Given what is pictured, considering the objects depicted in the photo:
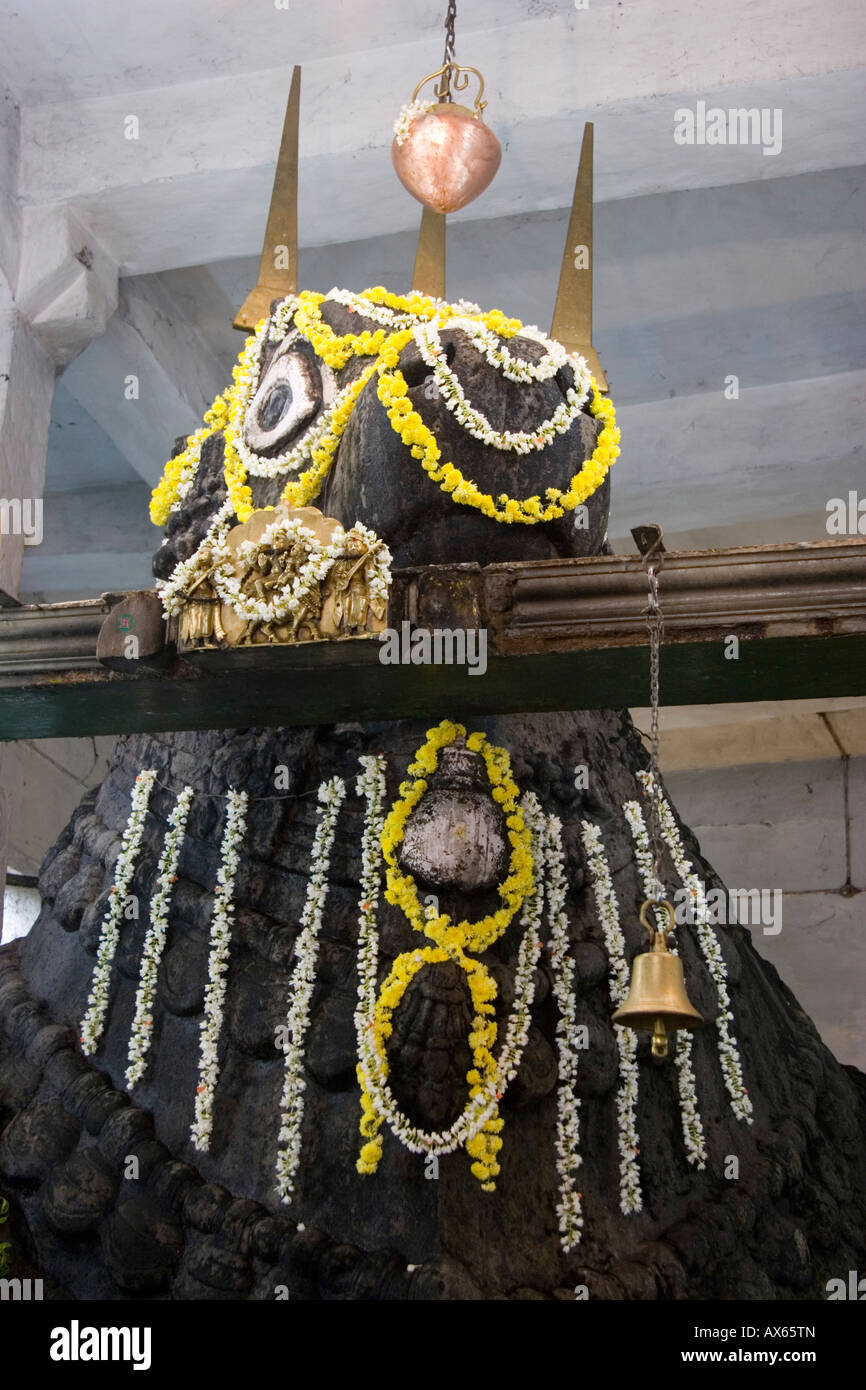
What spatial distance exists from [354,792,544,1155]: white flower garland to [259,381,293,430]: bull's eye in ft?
3.85

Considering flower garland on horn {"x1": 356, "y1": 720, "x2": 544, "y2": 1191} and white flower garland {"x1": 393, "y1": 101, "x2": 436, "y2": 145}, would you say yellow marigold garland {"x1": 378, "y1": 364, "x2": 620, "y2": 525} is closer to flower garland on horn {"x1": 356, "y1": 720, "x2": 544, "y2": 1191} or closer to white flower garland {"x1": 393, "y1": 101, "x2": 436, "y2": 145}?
flower garland on horn {"x1": 356, "y1": 720, "x2": 544, "y2": 1191}

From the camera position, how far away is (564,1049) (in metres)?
3.32

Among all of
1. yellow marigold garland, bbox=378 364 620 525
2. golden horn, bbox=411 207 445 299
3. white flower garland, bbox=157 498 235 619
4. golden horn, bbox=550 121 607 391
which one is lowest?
white flower garland, bbox=157 498 235 619

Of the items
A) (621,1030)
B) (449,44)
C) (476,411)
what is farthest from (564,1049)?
(449,44)

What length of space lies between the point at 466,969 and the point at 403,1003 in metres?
0.16

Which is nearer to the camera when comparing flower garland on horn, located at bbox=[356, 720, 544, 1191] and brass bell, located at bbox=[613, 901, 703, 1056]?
brass bell, located at bbox=[613, 901, 703, 1056]

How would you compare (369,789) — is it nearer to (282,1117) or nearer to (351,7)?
(282,1117)

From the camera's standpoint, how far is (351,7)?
5.04 meters

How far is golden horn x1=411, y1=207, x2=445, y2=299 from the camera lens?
14.1 feet

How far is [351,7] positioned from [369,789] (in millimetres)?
3059

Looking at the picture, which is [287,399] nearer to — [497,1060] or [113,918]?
[113,918]

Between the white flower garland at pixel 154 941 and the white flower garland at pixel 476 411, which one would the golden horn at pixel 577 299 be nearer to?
the white flower garland at pixel 476 411

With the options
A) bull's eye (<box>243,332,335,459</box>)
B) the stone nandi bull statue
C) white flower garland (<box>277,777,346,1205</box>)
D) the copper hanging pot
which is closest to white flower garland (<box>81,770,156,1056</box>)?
the stone nandi bull statue
